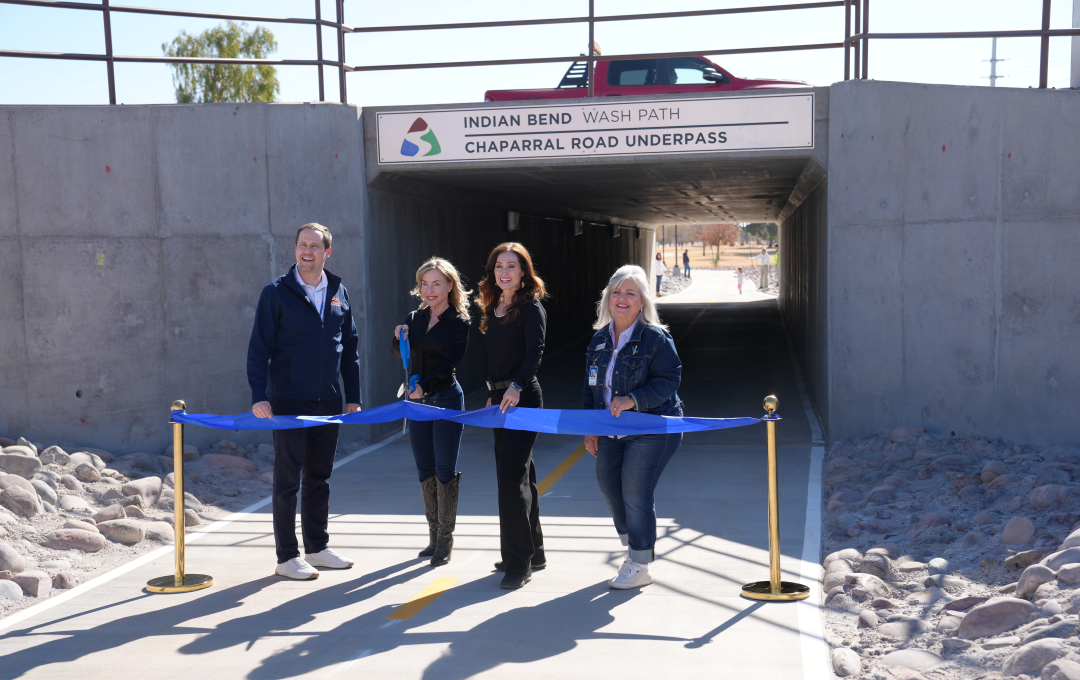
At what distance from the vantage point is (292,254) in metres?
10.2

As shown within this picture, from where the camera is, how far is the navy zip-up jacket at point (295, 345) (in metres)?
5.67

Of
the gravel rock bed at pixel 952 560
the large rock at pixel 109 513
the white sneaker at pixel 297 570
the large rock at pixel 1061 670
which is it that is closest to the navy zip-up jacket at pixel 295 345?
the white sneaker at pixel 297 570

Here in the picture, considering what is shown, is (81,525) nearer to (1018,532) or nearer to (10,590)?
(10,590)

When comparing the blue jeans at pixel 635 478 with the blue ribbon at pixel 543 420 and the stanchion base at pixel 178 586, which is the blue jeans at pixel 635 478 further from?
the stanchion base at pixel 178 586

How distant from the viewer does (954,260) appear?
9.16 metres

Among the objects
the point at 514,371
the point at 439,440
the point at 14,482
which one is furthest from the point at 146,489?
the point at 514,371

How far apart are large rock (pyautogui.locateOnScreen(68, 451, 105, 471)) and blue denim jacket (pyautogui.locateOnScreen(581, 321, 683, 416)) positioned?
18.3 ft

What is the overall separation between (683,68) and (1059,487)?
847 cm

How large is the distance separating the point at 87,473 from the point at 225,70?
38121 millimetres

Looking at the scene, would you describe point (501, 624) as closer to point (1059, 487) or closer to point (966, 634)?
point (966, 634)

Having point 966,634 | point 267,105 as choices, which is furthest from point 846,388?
point 267,105

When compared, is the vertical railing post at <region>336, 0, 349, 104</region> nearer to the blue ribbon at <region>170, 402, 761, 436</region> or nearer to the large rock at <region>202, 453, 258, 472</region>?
the large rock at <region>202, 453, 258, 472</region>

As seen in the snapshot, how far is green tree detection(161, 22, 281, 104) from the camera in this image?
4259 centimetres

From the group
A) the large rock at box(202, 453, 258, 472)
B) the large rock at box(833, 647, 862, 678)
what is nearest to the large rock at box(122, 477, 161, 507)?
the large rock at box(202, 453, 258, 472)
